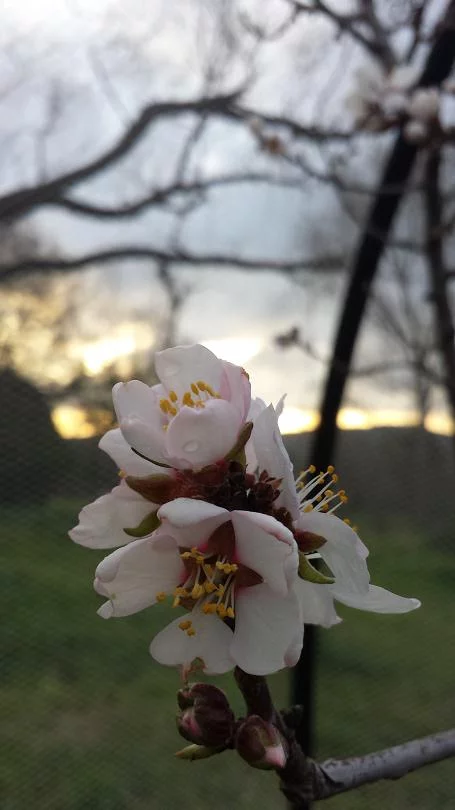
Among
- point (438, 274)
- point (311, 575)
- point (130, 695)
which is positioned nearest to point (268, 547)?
point (311, 575)

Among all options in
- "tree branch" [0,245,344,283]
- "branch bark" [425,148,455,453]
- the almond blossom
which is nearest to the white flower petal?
the almond blossom

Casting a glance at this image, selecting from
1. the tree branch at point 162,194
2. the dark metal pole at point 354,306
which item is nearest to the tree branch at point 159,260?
the tree branch at point 162,194

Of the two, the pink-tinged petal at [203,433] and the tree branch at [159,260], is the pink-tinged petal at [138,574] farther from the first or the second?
the tree branch at [159,260]

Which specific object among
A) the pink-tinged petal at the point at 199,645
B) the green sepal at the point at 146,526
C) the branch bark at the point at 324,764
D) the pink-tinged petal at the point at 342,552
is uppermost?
the green sepal at the point at 146,526

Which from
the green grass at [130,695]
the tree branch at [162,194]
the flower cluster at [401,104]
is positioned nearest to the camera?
the flower cluster at [401,104]

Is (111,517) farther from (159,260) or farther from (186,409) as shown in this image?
(159,260)

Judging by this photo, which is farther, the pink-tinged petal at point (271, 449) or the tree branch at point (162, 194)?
the tree branch at point (162, 194)

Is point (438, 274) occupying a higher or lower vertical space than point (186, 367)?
lower
